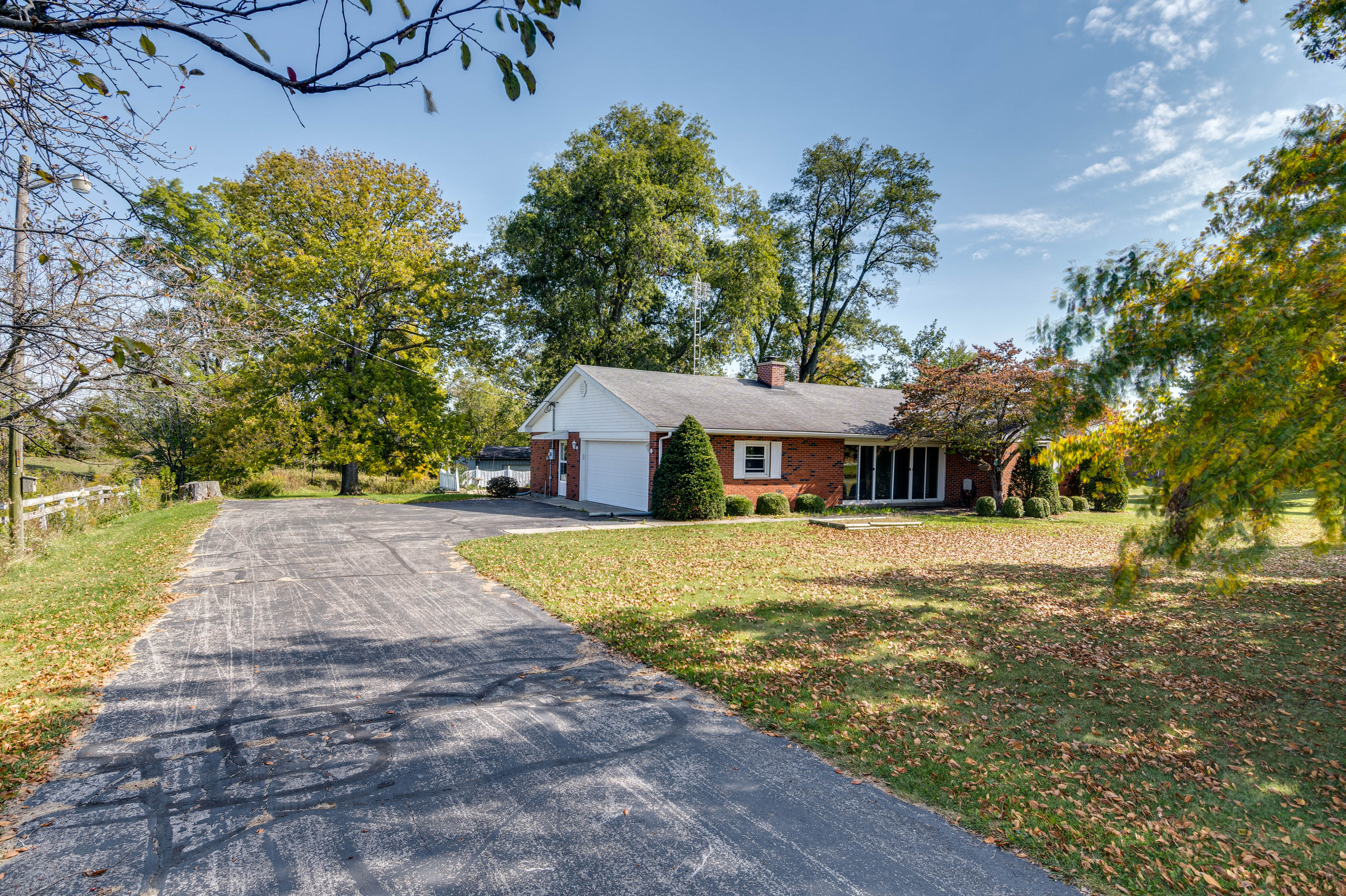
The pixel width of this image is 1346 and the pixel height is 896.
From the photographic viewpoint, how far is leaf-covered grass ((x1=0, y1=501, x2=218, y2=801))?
468cm

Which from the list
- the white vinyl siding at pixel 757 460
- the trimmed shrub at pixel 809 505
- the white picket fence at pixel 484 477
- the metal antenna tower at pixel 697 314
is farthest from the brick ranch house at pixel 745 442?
the metal antenna tower at pixel 697 314

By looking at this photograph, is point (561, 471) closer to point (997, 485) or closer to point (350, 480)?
point (350, 480)

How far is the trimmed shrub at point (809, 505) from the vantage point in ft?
66.1

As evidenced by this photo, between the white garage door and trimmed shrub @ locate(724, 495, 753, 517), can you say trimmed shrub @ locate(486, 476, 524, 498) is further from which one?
trimmed shrub @ locate(724, 495, 753, 517)

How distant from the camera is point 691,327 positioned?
3519 centimetres

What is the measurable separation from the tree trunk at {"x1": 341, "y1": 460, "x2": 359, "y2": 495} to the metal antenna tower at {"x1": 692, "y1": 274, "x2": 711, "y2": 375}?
609 inches

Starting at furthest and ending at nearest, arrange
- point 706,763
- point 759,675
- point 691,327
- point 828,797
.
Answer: point 691,327
point 759,675
point 706,763
point 828,797

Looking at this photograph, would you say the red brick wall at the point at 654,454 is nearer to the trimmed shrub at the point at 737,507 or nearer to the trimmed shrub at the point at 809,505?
the trimmed shrub at the point at 737,507

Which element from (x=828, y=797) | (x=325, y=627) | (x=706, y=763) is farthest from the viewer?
(x=325, y=627)

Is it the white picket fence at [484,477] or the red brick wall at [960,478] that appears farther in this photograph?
Result: the white picket fence at [484,477]

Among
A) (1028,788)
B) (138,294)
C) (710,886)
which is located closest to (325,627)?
(138,294)

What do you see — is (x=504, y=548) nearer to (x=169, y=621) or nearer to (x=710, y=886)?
(x=169, y=621)

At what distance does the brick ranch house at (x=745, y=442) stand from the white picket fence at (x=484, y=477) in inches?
173

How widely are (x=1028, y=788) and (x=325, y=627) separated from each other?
281 inches
